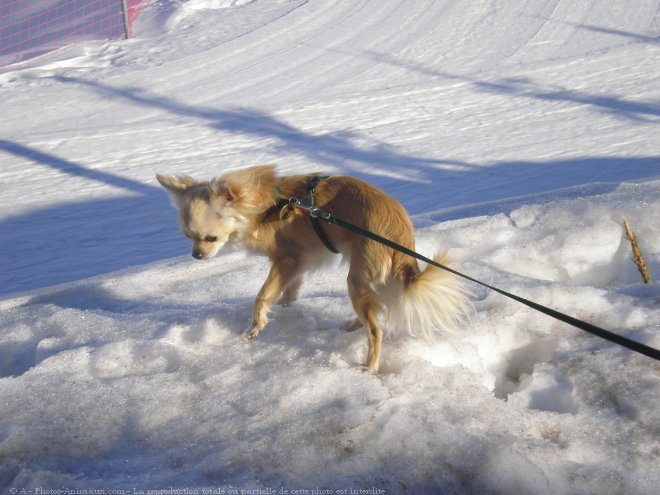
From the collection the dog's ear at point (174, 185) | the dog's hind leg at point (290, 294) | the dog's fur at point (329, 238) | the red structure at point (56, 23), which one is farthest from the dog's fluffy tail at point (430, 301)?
the red structure at point (56, 23)

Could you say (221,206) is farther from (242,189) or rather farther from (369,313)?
(369,313)

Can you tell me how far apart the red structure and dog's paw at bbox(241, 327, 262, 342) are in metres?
12.2

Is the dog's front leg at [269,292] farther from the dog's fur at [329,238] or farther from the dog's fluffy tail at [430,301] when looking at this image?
the dog's fluffy tail at [430,301]

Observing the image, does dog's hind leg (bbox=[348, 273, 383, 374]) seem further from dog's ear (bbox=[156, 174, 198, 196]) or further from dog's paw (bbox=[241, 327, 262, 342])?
dog's ear (bbox=[156, 174, 198, 196])

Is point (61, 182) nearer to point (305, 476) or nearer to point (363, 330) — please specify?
point (363, 330)

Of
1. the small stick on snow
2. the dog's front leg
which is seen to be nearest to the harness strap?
the dog's front leg

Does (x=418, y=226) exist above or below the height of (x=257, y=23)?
below

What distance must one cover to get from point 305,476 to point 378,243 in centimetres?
100

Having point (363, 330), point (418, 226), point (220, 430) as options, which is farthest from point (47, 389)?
point (418, 226)

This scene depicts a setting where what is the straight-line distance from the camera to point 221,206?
2.97 metres

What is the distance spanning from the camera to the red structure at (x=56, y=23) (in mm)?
13633

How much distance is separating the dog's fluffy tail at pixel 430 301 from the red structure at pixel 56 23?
12.7 meters

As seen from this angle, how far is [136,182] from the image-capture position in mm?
7730

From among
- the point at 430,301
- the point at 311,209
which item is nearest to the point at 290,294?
the point at 311,209
